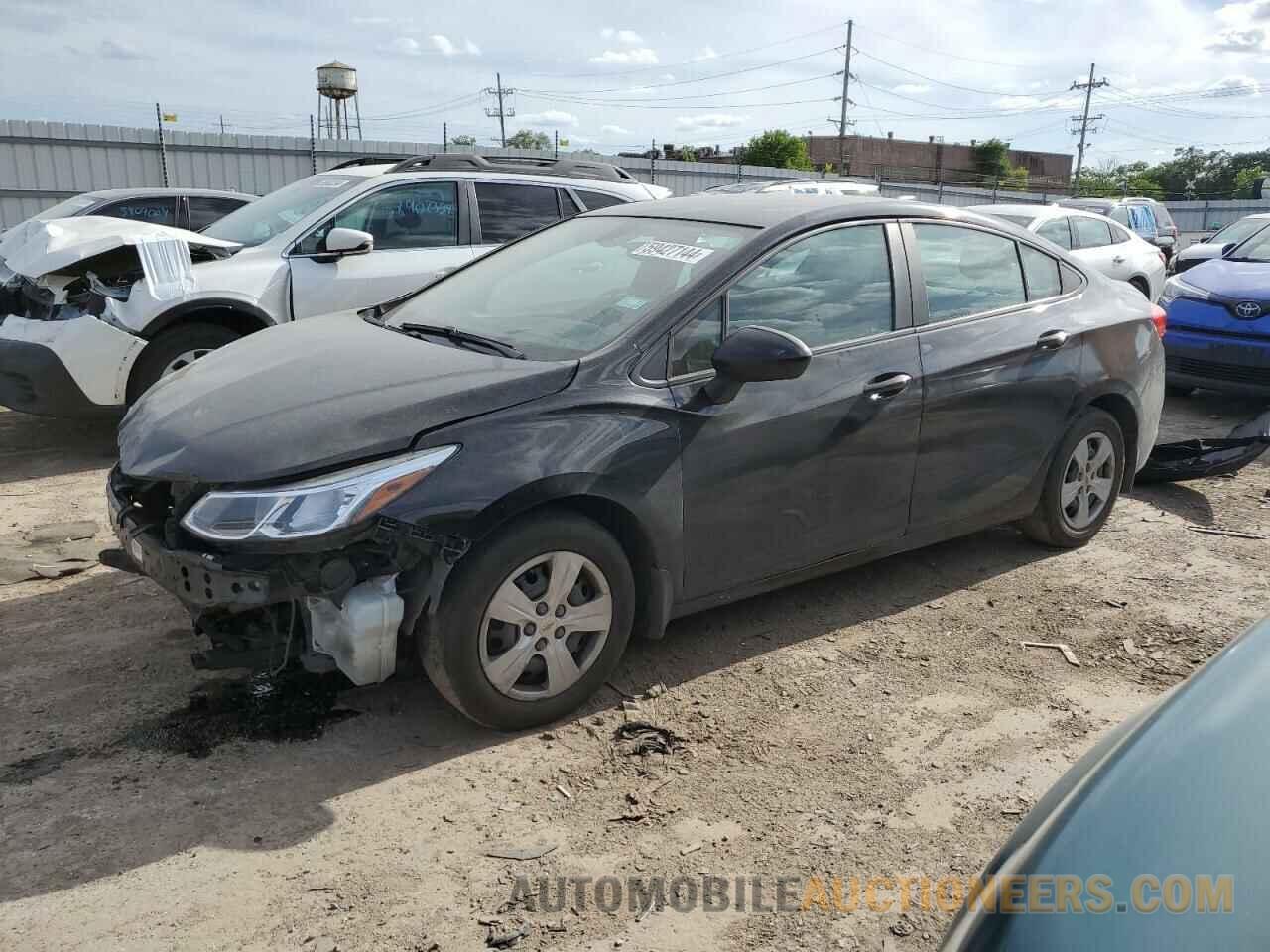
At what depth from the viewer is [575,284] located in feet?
13.3

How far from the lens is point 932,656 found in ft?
13.5

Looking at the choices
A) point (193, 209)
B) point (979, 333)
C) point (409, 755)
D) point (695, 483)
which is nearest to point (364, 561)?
point (409, 755)

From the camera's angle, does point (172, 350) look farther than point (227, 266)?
No

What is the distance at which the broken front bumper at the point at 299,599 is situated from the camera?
3.01 metres

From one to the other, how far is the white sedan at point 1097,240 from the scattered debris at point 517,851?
9950 mm

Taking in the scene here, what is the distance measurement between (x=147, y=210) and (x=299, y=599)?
351 inches

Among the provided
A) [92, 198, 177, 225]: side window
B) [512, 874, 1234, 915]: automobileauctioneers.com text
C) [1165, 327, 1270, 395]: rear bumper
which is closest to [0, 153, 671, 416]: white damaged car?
[92, 198, 177, 225]: side window

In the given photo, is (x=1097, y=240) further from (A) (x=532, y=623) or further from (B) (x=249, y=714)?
(B) (x=249, y=714)

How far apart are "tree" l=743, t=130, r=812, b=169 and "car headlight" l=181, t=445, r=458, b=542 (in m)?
57.8

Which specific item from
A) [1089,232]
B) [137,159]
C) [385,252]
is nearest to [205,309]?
[385,252]

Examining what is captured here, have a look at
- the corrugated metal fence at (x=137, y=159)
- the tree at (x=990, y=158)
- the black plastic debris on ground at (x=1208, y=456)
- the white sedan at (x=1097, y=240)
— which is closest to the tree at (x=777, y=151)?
the tree at (x=990, y=158)

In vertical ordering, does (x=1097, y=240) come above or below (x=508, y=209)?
below

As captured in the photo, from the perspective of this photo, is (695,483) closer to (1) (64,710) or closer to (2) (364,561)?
(2) (364,561)

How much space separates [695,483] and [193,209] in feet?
29.5
